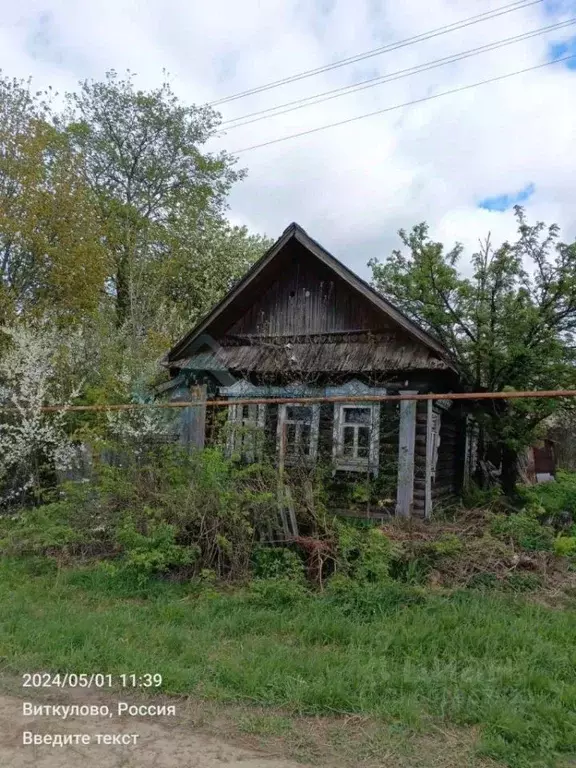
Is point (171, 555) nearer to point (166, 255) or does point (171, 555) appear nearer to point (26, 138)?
point (26, 138)

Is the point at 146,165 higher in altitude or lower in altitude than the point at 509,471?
higher

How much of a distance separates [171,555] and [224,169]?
2253 centimetres

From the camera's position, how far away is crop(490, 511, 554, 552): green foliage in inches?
237

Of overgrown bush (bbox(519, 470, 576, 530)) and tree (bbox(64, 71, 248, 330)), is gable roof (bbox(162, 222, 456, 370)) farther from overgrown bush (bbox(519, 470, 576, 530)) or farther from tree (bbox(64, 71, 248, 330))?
tree (bbox(64, 71, 248, 330))

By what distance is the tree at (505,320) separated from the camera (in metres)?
10.8

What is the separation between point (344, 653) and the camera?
4484 millimetres

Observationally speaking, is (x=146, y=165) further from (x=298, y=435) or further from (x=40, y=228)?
(x=298, y=435)

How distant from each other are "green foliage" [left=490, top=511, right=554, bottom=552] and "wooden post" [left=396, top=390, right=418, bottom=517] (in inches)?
86.1

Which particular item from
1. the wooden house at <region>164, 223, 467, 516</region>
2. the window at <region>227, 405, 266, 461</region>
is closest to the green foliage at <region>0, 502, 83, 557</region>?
the wooden house at <region>164, 223, 467, 516</region>

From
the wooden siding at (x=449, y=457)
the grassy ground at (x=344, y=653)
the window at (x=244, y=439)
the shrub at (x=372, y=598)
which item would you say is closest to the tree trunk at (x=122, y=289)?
the wooden siding at (x=449, y=457)

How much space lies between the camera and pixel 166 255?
23016mm

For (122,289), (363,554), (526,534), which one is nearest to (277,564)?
(363,554)

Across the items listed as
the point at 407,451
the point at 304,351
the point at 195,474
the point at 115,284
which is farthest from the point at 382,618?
the point at 115,284

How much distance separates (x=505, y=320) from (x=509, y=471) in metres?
3.38
